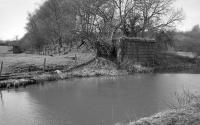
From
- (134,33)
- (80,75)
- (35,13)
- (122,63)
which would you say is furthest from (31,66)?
(35,13)

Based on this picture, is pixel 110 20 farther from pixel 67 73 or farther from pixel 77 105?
pixel 77 105

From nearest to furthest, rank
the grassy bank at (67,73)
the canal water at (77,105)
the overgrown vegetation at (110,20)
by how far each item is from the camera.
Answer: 1. the canal water at (77,105)
2. the grassy bank at (67,73)
3. the overgrown vegetation at (110,20)

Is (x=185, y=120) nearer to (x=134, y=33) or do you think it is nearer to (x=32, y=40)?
(x=134, y=33)

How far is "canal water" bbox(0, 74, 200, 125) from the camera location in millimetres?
8617

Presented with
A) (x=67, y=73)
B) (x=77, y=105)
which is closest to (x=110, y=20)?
(x=67, y=73)

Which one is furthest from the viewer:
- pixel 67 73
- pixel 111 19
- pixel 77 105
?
pixel 111 19

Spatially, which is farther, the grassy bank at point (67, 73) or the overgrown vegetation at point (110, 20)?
the overgrown vegetation at point (110, 20)

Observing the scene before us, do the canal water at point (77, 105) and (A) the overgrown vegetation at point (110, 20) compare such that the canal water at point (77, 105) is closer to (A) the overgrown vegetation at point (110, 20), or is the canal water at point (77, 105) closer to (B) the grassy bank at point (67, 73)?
(B) the grassy bank at point (67, 73)

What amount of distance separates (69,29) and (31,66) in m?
9.61

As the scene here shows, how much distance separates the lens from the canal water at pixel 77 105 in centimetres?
862

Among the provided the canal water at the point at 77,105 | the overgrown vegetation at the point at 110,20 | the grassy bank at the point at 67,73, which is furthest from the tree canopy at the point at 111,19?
the canal water at the point at 77,105

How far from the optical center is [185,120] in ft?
19.8

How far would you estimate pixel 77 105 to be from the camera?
1080 cm

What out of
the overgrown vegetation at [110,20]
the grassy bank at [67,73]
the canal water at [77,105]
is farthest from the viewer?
the overgrown vegetation at [110,20]
